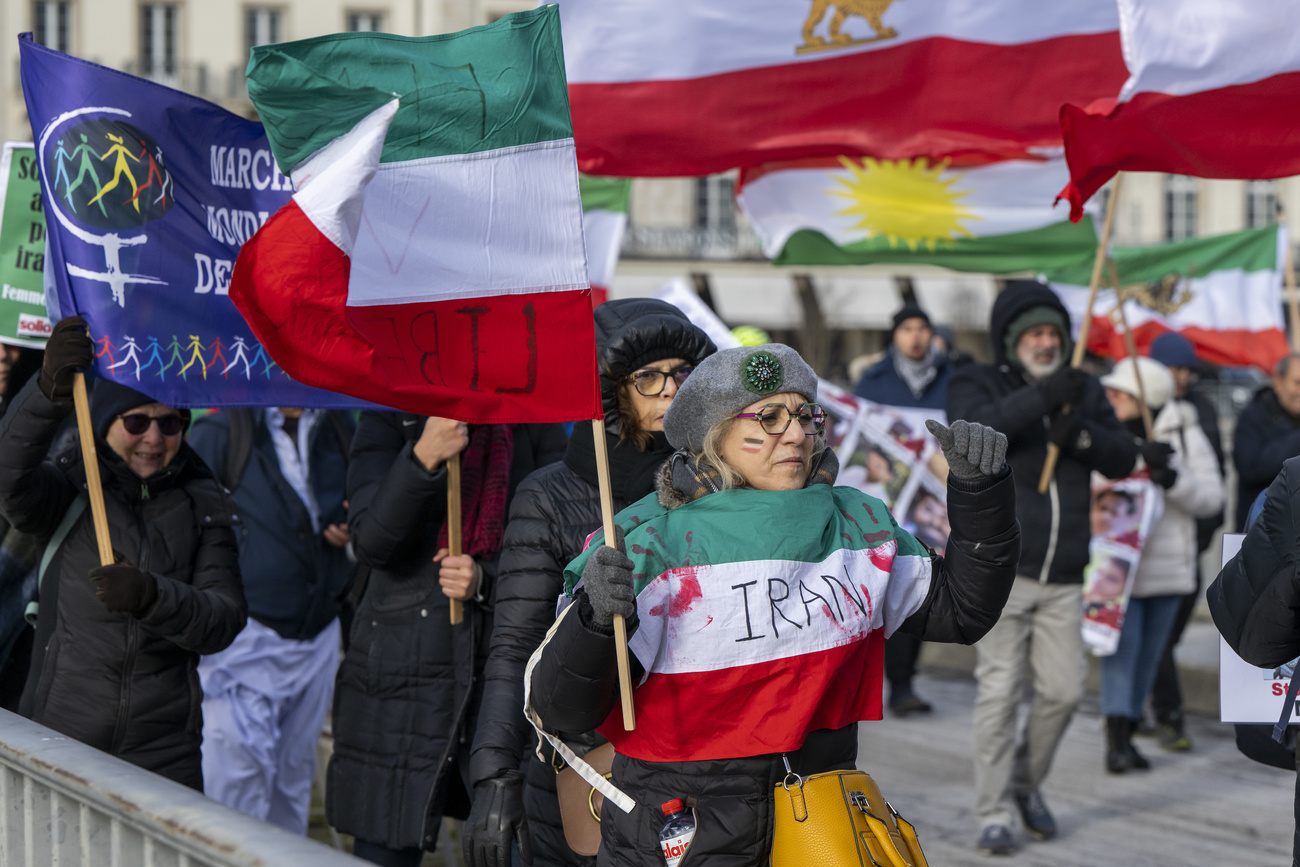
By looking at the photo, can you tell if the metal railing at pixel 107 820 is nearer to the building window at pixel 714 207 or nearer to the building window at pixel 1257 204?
the building window at pixel 714 207

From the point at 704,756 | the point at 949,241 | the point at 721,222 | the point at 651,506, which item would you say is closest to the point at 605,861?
the point at 704,756

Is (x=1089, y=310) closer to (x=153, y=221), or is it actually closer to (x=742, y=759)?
(x=742, y=759)

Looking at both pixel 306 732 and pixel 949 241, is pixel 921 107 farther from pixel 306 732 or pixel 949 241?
pixel 306 732

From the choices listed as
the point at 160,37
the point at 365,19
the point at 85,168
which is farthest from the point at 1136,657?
the point at 160,37

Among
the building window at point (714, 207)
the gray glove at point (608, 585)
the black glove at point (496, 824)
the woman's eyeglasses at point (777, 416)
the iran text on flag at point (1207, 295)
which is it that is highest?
the building window at point (714, 207)

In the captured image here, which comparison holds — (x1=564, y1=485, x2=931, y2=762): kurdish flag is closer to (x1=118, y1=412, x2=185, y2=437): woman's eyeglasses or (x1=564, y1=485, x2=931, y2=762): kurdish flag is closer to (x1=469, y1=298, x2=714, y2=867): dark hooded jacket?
(x1=469, y1=298, x2=714, y2=867): dark hooded jacket

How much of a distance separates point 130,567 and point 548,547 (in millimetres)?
1080

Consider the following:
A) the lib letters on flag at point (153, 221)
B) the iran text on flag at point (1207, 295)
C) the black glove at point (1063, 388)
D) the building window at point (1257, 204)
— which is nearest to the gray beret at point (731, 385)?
the lib letters on flag at point (153, 221)

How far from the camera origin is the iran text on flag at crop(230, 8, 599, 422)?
2977mm

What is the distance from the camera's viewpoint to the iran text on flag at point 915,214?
6.02m

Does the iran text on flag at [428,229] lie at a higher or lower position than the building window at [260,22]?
lower

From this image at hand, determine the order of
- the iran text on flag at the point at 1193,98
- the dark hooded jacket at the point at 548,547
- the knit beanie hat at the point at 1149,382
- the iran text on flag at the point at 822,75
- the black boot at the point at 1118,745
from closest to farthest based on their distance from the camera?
1. the dark hooded jacket at the point at 548,547
2. the iran text on flag at the point at 1193,98
3. the iran text on flag at the point at 822,75
4. the black boot at the point at 1118,745
5. the knit beanie hat at the point at 1149,382

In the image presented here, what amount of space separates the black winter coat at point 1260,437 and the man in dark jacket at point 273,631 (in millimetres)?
4386

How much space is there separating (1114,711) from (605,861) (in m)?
4.43
